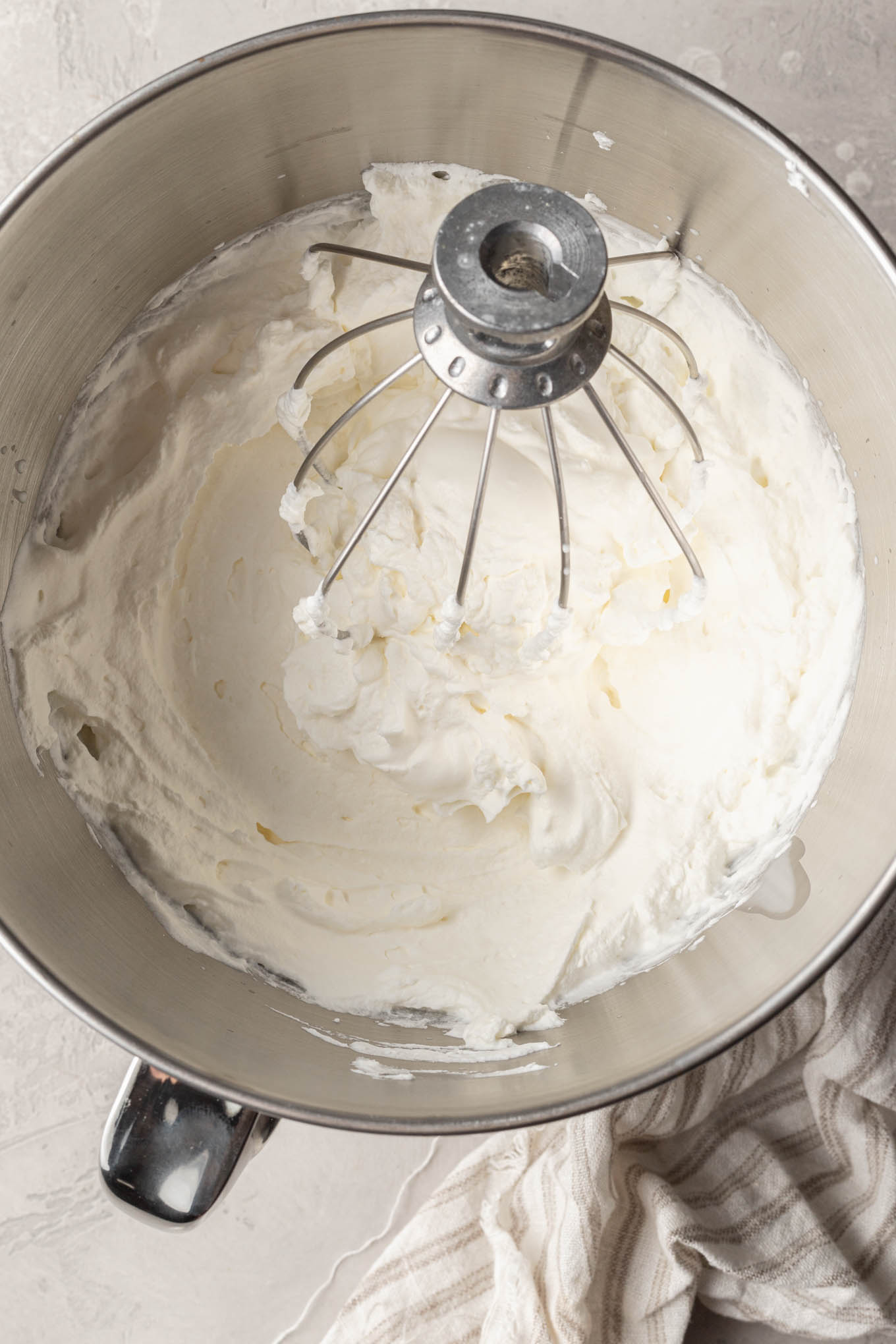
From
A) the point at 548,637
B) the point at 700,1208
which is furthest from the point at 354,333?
the point at 700,1208

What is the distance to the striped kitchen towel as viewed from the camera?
0.93 meters

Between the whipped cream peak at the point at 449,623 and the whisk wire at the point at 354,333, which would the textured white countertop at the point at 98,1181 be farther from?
the whipped cream peak at the point at 449,623

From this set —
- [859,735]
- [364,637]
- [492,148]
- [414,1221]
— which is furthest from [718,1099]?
[492,148]

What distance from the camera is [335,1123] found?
61 cm

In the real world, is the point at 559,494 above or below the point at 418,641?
above

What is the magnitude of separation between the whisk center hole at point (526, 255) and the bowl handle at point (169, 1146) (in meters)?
0.58

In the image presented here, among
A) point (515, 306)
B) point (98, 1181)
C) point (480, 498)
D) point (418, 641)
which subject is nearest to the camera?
point (515, 306)

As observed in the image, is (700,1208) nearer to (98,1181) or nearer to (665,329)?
(98,1181)

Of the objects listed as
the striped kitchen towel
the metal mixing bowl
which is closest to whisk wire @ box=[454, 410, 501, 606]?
the metal mixing bowl

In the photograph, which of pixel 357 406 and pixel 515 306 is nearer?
pixel 515 306

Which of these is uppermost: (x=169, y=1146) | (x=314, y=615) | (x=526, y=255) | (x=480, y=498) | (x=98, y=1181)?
(x=526, y=255)

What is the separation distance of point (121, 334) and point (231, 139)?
6.8 inches

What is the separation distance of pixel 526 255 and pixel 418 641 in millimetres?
414

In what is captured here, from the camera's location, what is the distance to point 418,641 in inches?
35.5
